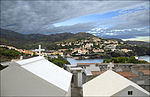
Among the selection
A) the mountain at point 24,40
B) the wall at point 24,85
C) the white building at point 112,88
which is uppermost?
the mountain at point 24,40

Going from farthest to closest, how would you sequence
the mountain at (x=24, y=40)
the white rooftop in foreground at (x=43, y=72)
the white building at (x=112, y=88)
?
1. the mountain at (x=24, y=40)
2. the white building at (x=112, y=88)
3. the white rooftop in foreground at (x=43, y=72)

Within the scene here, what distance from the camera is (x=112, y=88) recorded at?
7.71 meters

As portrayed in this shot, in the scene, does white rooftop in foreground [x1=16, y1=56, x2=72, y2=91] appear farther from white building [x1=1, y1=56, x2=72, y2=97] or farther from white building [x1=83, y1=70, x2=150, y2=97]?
white building [x1=83, y1=70, x2=150, y2=97]

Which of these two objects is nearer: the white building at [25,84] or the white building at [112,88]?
the white building at [25,84]

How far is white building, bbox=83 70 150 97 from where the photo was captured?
7211 millimetres

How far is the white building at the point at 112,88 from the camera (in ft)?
23.7

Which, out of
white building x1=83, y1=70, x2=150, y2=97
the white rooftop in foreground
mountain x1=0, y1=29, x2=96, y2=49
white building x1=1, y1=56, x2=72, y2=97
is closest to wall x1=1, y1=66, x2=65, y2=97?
white building x1=1, y1=56, x2=72, y2=97

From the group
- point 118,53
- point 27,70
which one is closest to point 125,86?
point 27,70

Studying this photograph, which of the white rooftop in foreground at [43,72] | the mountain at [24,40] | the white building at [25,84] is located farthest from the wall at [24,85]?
the mountain at [24,40]

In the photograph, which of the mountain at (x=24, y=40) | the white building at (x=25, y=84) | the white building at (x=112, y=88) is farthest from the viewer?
the mountain at (x=24, y=40)

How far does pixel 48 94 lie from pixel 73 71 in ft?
24.0

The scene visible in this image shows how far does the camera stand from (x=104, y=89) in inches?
312

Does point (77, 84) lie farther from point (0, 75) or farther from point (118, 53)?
point (118, 53)

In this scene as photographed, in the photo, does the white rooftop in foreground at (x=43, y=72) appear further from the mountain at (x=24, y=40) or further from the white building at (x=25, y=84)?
the mountain at (x=24, y=40)
